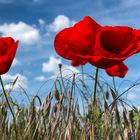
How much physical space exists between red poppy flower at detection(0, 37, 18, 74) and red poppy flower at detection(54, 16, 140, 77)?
0.97ft

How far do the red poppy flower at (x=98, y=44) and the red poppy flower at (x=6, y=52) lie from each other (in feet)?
0.97

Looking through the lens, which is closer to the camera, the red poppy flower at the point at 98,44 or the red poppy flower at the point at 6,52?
the red poppy flower at the point at 98,44

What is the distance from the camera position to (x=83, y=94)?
6.91 feet

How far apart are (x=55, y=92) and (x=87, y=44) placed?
61cm

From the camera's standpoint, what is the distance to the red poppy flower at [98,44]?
3.65 feet

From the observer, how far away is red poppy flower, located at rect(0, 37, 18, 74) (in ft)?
4.64

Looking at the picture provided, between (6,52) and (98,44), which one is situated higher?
(6,52)

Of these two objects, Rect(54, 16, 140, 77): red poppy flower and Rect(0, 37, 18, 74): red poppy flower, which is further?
Rect(0, 37, 18, 74): red poppy flower

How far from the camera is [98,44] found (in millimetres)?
1128

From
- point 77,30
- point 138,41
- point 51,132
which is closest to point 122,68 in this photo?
point 138,41

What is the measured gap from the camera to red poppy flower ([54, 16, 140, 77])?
3.65 ft

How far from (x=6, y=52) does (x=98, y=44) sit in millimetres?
521

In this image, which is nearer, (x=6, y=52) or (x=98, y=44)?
(x=98, y=44)

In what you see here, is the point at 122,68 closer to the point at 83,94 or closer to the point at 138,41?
the point at 138,41
